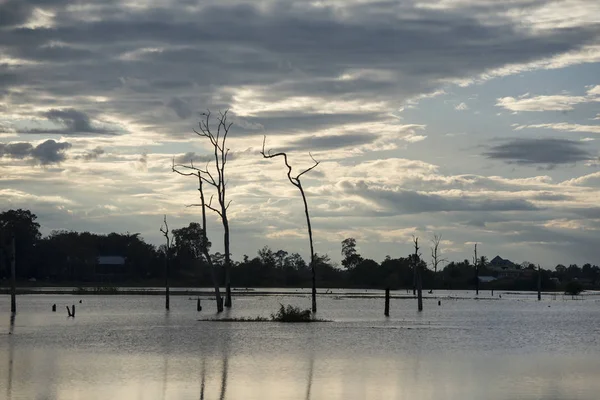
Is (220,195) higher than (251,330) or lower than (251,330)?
higher

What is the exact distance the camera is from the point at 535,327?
203 feet

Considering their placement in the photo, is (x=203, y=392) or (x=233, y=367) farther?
(x=233, y=367)

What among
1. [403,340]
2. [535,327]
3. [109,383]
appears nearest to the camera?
[109,383]

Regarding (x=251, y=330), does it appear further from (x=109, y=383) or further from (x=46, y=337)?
(x=109, y=383)

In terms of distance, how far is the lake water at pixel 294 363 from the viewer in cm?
2477

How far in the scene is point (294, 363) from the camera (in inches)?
1280

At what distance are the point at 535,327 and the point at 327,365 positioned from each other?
3342cm

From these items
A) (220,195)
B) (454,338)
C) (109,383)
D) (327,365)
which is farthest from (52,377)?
(220,195)

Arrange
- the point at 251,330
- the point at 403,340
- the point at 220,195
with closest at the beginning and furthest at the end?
the point at 403,340 → the point at 251,330 → the point at 220,195

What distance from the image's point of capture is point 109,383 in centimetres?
2627

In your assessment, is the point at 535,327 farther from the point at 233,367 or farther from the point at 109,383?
the point at 109,383

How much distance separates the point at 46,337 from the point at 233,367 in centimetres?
1823

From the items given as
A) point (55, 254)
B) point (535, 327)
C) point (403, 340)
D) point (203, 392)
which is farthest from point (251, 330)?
point (55, 254)

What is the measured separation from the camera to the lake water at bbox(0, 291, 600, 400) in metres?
24.8
